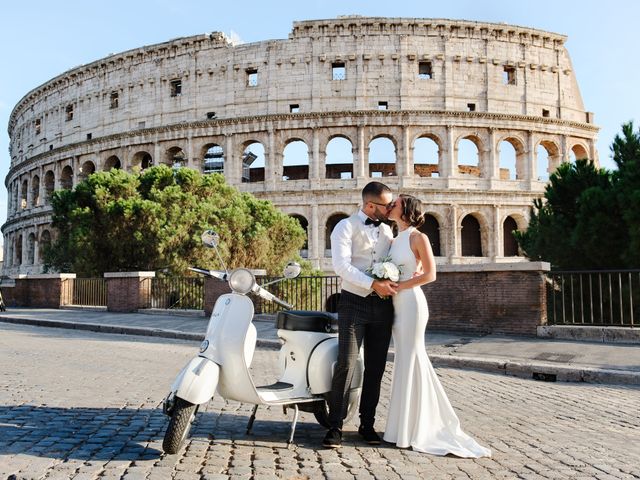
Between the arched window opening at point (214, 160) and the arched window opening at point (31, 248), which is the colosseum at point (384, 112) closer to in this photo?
the arched window opening at point (214, 160)

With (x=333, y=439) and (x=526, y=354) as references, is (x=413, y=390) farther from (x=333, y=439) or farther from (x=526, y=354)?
(x=526, y=354)

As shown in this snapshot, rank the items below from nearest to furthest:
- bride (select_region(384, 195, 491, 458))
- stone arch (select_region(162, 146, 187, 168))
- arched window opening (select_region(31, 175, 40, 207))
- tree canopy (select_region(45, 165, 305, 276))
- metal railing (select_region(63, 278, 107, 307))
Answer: bride (select_region(384, 195, 491, 458)) < metal railing (select_region(63, 278, 107, 307)) < tree canopy (select_region(45, 165, 305, 276)) < stone arch (select_region(162, 146, 187, 168)) < arched window opening (select_region(31, 175, 40, 207))

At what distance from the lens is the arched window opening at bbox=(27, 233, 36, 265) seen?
4233 centimetres

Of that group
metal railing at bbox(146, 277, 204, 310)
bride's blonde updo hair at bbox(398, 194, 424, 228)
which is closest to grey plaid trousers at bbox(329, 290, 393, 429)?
bride's blonde updo hair at bbox(398, 194, 424, 228)

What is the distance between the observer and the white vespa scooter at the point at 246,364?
3555 millimetres

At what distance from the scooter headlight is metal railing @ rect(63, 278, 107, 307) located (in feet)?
56.5

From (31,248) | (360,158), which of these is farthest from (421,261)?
(31,248)

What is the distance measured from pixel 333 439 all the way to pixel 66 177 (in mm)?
42050

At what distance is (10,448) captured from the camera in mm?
3654

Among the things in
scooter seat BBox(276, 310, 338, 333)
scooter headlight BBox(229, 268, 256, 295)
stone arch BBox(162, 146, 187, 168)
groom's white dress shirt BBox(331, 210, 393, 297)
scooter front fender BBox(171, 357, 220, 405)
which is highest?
stone arch BBox(162, 146, 187, 168)

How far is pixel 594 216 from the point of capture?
12.8m

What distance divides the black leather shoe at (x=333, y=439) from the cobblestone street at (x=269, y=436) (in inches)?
2.0

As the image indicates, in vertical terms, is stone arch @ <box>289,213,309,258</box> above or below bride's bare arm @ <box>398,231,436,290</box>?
above

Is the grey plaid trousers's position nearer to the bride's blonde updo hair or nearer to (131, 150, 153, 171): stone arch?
the bride's blonde updo hair
